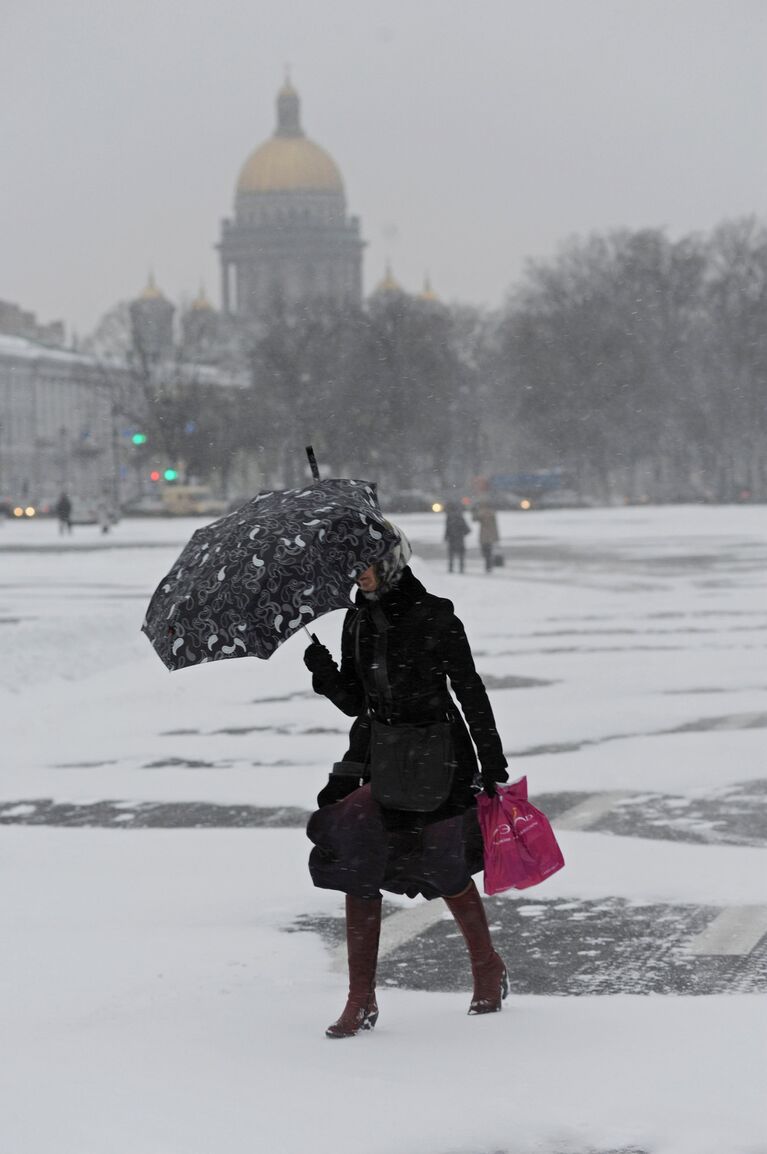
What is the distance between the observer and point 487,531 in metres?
35.7

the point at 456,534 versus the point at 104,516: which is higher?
the point at 456,534

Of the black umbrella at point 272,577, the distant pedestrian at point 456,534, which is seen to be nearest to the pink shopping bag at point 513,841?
the black umbrella at point 272,577

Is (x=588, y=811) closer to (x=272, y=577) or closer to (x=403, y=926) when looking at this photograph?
(x=403, y=926)

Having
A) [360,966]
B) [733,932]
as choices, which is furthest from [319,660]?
[733,932]

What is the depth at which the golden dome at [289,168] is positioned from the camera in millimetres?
187625

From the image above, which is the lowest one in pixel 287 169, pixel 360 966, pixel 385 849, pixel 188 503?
pixel 188 503

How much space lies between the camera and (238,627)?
603 cm

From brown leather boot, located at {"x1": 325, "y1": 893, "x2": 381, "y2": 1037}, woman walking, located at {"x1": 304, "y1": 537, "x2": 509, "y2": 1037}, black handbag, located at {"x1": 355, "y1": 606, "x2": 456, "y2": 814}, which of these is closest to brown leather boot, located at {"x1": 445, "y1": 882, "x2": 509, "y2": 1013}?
woman walking, located at {"x1": 304, "y1": 537, "x2": 509, "y2": 1037}

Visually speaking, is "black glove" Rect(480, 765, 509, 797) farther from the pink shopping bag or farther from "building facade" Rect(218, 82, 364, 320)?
"building facade" Rect(218, 82, 364, 320)

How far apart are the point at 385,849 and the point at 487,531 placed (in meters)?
29.7

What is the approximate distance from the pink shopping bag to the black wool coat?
2.8 inches

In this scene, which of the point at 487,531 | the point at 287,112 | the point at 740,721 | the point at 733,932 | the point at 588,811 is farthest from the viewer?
the point at 287,112

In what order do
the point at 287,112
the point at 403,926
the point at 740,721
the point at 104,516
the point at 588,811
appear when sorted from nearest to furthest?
the point at 403,926 → the point at 588,811 → the point at 740,721 → the point at 104,516 → the point at 287,112

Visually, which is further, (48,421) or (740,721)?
(48,421)
